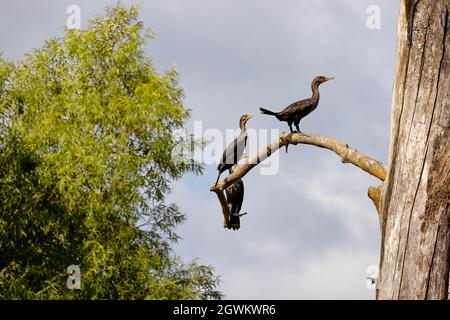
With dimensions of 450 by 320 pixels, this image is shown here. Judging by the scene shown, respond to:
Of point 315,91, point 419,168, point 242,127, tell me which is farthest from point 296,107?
point 419,168

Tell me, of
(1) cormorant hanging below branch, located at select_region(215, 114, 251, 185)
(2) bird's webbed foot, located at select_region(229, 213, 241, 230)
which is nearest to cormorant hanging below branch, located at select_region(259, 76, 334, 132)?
(1) cormorant hanging below branch, located at select_region(215, 114, 251, 185)

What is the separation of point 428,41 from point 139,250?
43.9 feet

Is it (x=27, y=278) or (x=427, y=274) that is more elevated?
(x=27, y=278)

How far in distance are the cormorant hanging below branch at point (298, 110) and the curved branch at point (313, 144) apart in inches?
60.5

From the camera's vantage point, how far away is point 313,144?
1109 cm

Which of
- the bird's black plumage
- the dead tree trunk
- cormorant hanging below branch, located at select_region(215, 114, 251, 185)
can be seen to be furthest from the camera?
the bird's black plumage

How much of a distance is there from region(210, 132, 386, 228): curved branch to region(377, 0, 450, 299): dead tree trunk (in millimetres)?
1412

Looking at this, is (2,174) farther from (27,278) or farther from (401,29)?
(401,29)

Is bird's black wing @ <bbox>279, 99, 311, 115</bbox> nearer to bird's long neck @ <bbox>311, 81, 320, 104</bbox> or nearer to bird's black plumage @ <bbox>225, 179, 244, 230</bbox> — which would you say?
bird's long neck @ <bbox>311, 81, 320, 104</bbox>

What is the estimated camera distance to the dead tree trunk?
8.00 metres

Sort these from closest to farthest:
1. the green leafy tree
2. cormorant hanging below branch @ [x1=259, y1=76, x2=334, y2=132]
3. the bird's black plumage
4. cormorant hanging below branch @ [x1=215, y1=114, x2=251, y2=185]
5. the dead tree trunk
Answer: the dead tree trunk → cormorant hanging below branch @ [x1=259, y1=76, x2=334, y2=132] → cormorant hanging below branch @ [x1=215, y1=114, x2=251, y2=185] → the bird's black plumage → the green leafy tree
